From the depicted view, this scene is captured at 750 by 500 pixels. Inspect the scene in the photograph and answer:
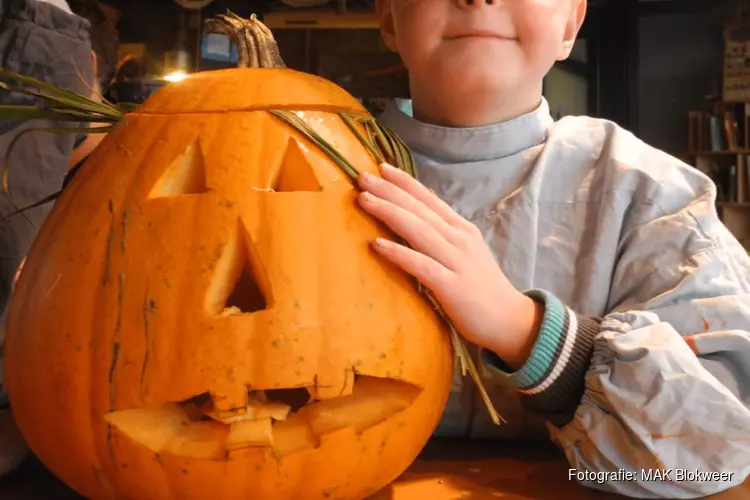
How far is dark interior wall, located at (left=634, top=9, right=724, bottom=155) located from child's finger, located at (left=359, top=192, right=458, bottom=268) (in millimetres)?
3908

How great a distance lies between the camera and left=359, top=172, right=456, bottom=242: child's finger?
0.58 metres

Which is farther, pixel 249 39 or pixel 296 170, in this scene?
pixel 249 39

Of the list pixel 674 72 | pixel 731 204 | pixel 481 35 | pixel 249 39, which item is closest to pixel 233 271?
pixel 249 39

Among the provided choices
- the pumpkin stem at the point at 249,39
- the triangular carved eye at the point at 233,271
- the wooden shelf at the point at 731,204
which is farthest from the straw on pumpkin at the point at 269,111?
the wooden shelf at the point at 731,204

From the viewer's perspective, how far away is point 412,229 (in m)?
0.58

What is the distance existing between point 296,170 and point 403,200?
9 cm

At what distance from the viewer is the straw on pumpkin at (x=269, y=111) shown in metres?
0.59

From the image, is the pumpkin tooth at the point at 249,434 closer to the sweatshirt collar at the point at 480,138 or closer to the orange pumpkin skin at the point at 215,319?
the orange pumpkin skin at the point at 215,319

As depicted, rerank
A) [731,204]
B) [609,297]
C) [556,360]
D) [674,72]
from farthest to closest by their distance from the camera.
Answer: [674,72], [731,204], [609,297], [556,360]

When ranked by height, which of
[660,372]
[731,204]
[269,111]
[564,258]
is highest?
[731,204]

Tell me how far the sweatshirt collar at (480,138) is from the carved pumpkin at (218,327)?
26 centimetres

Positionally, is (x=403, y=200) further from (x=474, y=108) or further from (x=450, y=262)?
(x=474, y=108)

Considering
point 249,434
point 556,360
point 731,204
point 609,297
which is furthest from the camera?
point 731,204

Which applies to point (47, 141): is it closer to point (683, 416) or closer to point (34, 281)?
point (34, 281)
